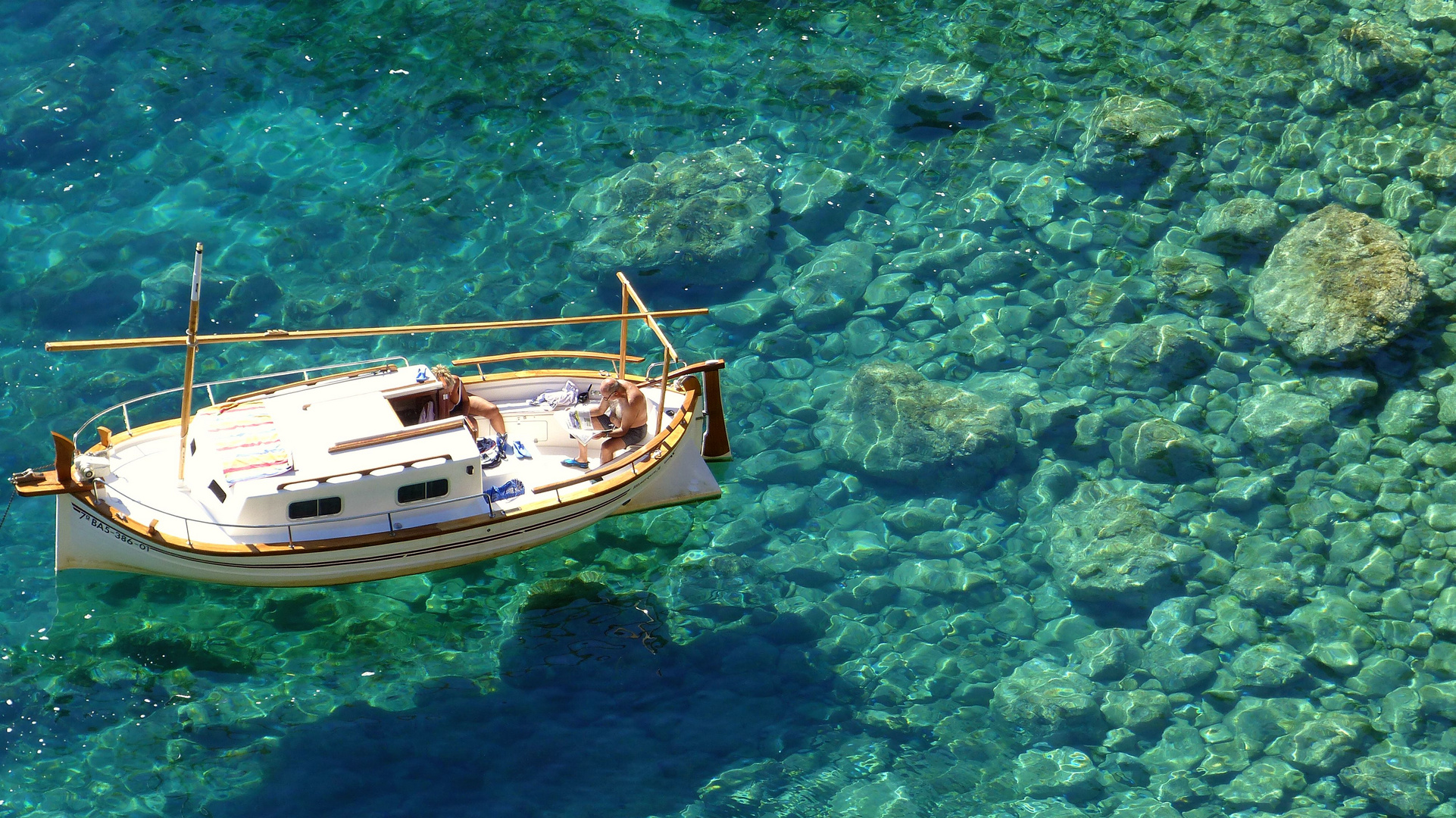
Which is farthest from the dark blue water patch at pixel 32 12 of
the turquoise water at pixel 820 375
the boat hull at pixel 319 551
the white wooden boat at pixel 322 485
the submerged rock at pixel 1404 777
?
the submerged rock at pixel 1404 777

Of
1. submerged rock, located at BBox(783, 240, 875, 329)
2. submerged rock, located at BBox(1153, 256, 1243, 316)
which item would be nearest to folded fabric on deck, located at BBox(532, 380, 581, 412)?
submerged rock, located at BBox(783, 240, 875, 329)

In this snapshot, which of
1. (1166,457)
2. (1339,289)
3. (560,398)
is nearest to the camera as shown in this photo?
(560,398)

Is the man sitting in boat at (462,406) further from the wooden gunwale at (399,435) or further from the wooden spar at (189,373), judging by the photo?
the wooden spar at (189,373)

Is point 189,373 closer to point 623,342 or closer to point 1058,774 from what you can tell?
point 623,342

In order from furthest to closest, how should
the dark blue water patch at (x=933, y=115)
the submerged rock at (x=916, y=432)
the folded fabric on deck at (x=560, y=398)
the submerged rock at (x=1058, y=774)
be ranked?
the dark blue water patch at (x=933, y=115)
the submerged rock at (x=916, y=432)
the folded fabric on deck at (x=560, y=398)
the submerged rock at (x=1058, y=774)

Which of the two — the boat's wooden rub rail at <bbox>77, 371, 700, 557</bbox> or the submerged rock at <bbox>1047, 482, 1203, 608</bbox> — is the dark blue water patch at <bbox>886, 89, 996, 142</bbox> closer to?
the submerged rock at <bbox>1047, 482, 1203, 608</bbox>

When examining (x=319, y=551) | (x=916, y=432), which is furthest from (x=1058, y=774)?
(x=319, y=551)
